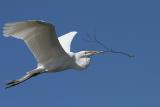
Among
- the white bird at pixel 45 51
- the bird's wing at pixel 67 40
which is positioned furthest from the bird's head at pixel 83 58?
the bird's wing at pixel 67 40

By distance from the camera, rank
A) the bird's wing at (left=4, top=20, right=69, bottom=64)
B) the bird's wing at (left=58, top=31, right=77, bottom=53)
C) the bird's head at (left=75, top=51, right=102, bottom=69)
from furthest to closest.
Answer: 1. the bird's wing at (left=58, top=31, right=77, bottom=53)
2. the bird's head at (left=75, top=51, right=102, bottom=69)
3. the bird's wing at (left=4, top=20, right=69, bottom=64)

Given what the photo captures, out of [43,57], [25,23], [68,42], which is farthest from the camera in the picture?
[68,42]

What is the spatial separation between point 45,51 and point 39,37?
951mm

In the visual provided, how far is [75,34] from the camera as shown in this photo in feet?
126

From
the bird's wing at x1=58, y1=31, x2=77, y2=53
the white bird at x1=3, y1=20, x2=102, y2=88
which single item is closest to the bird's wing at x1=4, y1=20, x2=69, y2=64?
the white bird at x1=3, y1=20, x2=102, y2=88

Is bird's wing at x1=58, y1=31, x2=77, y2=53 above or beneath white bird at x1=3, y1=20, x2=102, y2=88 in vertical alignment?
beneath

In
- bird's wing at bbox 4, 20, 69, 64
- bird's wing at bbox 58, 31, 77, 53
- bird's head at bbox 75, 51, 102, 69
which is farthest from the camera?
bird's wing at bbox 58, 31, 77, 53

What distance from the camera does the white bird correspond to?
1259 inches

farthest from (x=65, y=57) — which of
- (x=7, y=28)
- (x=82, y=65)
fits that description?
(x=7, y=28)

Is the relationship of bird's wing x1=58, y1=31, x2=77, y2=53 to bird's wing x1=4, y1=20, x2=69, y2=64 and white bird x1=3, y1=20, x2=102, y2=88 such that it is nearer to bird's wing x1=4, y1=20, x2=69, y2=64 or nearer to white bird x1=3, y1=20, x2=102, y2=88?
white bird x1=3, y1=20, x2=102, y2=88

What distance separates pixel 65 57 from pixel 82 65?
0.75 metres

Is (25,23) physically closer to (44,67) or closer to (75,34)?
(44,67)

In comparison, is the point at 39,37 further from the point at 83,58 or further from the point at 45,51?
the point at 83,58

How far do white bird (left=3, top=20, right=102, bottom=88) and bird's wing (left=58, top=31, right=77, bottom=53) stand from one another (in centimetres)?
176
